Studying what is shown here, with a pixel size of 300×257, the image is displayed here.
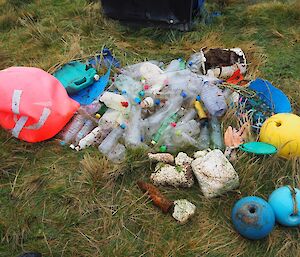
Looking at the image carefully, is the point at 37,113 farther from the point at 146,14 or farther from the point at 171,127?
the point at 146,14

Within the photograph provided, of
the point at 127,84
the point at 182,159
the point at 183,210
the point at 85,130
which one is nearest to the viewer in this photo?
the point at 183,210

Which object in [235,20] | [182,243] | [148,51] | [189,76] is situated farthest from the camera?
[235,20]

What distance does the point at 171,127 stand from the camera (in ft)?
11.8

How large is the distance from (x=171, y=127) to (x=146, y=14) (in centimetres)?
193

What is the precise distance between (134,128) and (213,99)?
2.45 feet

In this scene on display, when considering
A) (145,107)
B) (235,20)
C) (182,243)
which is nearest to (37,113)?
(145,107)

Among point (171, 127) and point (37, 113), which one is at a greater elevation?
point (37, 113)

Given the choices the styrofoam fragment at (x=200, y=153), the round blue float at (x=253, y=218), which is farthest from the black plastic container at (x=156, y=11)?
the round blue float at (x=253, y=218)

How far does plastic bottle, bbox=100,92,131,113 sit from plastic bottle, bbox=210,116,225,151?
A: 0.76 meters

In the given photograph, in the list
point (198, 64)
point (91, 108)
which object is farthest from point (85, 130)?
point (198, 64)

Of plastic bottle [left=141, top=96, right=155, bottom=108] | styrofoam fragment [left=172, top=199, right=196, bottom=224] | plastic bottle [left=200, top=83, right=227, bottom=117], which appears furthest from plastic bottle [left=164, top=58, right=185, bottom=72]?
styrofoam fragment [left=172, top=199, right=196, bottom=224]

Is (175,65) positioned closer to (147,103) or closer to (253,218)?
(147,103)

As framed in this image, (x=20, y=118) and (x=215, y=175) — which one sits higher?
(x=20, y=118)

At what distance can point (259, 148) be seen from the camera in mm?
3297
